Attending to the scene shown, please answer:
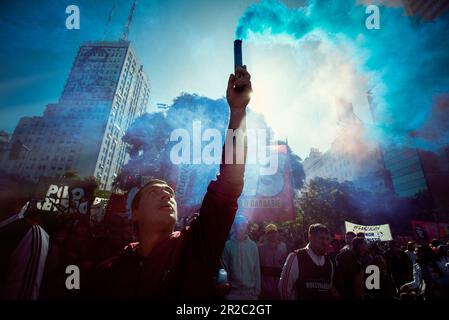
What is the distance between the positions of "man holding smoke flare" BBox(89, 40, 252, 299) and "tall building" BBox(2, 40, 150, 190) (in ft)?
315

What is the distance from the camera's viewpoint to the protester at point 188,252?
137cm

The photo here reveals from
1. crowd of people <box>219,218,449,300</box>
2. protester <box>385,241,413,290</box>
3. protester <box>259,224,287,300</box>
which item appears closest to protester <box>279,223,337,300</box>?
crowd of people <box>219,218,449,300</box>

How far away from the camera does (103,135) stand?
88.2 metres

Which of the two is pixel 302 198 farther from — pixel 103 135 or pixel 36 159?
pixel 36 159

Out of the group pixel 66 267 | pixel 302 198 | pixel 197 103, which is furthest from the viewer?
pixel 302 198

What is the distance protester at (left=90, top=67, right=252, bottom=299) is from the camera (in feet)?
4.51

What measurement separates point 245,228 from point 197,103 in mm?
29066

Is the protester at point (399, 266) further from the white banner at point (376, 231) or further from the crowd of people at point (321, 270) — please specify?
the white banner at point (376, 231)

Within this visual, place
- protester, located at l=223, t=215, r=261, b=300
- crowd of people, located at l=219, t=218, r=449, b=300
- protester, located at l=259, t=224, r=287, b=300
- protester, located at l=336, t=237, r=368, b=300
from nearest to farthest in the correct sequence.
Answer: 1. crowd of people, located at l=219, t=218, r=449, b=300
2. protester, located at l=336, t=237, r=368, b=300
3. protester, located at l=223, t=215, r=261, b=300
4. protester, located at l=259, t=224, r=287, b=300

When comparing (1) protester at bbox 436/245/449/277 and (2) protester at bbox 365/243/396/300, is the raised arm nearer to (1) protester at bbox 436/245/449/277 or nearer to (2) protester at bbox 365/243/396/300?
(2) protester at bbox 365/243/396/300

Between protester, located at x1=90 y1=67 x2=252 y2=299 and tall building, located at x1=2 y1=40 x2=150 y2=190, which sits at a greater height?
tall building, located at x1=2 y1=40 x2=150 y2=190

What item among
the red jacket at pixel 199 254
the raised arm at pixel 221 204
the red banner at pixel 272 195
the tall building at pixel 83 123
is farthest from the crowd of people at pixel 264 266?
the tall building at pixel 83 123

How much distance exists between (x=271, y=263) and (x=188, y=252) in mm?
6087

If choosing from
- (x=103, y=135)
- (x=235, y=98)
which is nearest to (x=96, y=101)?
(x=103, y=135)
